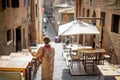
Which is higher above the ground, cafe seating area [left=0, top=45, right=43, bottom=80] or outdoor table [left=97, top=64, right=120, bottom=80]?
cafe seating area [left=0, top=45, right=43, bottom=80]

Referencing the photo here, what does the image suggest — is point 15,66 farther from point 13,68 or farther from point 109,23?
point 109,23

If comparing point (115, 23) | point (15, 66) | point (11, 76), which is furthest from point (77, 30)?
point (11, 76)

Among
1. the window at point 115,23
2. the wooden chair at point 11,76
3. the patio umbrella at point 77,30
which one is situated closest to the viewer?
the wooden chair at point 11,76

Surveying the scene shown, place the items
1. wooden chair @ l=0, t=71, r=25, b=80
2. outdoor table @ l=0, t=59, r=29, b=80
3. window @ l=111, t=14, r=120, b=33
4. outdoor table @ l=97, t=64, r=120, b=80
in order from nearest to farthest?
wooden chair @ l=0, t=71, r=25, b=80
outdoor table @ l=0, t=59, r=29, b=80
outdoor table @ l=97, t=64, r=120, b=80
window @ l=111, t=14, r=120, b=33

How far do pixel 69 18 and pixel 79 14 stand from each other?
654 inches

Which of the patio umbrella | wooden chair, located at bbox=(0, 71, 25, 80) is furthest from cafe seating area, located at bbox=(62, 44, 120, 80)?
wooden chair, located at bbox=(0, 71, 25, 80)

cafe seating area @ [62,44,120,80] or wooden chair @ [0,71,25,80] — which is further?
cafe seating area @ [62,44,120,80]

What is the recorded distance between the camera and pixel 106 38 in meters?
15.6

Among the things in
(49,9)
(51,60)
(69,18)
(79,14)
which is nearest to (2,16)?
(51,60)

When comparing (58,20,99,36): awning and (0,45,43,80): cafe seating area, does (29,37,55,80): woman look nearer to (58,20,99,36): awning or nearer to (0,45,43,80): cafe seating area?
(0,45,43,80): cafe seating area

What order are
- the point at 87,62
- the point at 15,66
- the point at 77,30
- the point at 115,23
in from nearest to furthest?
1. the point at 15,66
2. the point at 77,30
3. the point at 87,62
4. the point at 115,23

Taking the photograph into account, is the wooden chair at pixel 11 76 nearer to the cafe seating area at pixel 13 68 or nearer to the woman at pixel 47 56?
the cafe seating area at pixel 13 68

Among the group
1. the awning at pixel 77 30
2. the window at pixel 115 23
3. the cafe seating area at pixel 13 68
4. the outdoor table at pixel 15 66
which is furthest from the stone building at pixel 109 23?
the outdoor table at pixel 15 66

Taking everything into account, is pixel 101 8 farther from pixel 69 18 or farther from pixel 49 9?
pixel 49 9
